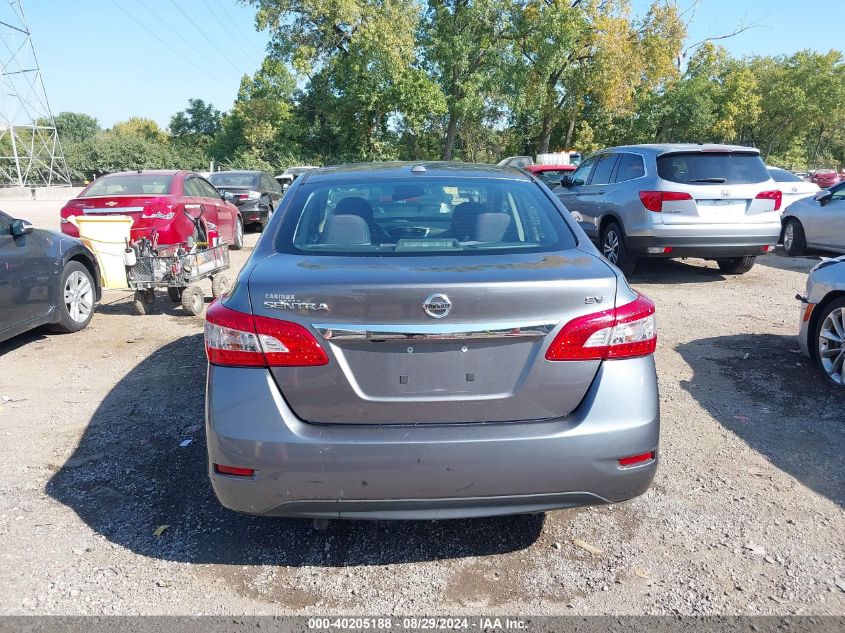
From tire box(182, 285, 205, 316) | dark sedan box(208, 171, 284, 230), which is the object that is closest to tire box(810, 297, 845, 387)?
tire box(182, 285, 205, 316)

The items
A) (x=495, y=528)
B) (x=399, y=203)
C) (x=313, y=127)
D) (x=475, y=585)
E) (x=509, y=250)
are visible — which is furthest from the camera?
(x=313, y=127)

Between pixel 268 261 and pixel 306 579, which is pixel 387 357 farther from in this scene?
pixel 306 579

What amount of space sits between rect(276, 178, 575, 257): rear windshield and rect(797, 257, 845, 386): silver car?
9.74 feet

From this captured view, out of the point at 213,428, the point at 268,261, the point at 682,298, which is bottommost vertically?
the point at 682,298

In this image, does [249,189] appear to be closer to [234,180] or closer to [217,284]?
[234,180]

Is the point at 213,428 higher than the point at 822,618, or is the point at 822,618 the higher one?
the point at 213,428

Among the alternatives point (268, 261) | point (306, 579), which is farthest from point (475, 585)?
point (268, 261)

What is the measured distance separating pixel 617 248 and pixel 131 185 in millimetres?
6904

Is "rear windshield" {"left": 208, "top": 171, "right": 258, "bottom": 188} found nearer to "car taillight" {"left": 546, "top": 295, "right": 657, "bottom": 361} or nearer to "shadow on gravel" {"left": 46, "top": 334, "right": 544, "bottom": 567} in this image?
"shadow on gravel" {"left": 46, "top": 334, "right": 544, "bottom": 567}

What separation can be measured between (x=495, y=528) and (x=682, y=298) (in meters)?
5.88

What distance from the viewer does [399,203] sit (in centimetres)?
343

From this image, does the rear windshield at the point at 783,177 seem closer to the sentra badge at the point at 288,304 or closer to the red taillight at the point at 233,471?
the sentra badge at the point at 288,304

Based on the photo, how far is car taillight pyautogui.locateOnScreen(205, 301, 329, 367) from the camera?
247 cm

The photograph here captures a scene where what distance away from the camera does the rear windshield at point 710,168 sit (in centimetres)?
860
